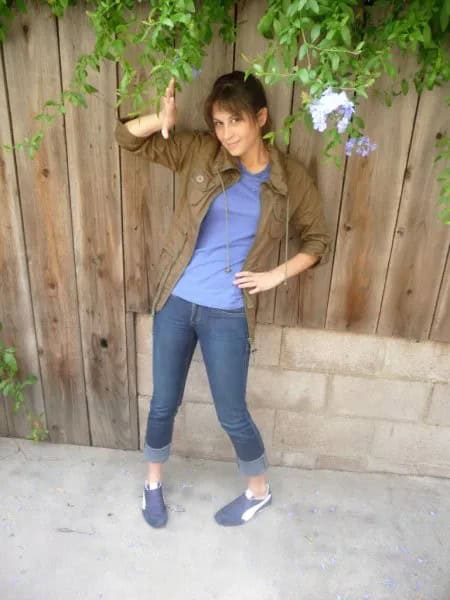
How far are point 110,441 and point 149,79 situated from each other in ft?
5.40

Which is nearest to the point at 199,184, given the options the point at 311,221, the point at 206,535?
the point at 311,221

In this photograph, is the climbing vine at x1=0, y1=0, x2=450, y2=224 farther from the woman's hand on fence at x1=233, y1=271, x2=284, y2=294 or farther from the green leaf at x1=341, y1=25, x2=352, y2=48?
the woman's hand on fence at x1=233, y1=271, x2=284, y2=294

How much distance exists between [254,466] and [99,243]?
1090 mm

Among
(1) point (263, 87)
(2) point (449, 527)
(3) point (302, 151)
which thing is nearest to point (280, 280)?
(3) point (302, 151)

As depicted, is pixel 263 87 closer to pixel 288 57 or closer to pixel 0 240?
pixel 288 57

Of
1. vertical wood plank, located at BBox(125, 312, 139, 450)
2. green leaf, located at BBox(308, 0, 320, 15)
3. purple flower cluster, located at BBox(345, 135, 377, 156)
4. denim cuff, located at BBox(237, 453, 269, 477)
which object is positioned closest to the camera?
green leaf, located at BBox(308, 0, 320, 15)

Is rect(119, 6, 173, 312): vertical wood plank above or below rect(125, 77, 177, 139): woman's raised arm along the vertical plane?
below

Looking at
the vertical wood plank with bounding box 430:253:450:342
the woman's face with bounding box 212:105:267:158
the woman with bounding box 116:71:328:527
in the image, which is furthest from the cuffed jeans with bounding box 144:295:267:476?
the vertical wood plank with bounding box 430:253:450:342

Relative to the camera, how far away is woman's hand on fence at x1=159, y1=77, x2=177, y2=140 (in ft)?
5.34

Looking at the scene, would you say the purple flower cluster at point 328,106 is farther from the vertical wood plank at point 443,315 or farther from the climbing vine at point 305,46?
the vertical wood plank at point 443,315

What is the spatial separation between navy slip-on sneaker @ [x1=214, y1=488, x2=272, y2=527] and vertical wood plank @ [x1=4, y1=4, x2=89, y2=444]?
0.78 meters

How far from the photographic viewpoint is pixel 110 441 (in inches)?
102

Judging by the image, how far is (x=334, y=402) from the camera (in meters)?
2.38

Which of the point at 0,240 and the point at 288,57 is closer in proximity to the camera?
the point at 288,57
